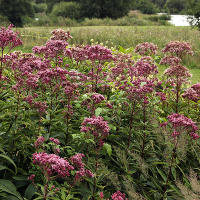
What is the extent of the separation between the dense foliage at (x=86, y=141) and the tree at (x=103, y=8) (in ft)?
151

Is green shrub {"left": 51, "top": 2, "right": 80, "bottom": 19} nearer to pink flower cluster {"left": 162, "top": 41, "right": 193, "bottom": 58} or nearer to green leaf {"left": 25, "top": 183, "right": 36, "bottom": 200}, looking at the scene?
pink flower cluster {"left": 162, "top": 41, "right": 193, "bottom": 58}

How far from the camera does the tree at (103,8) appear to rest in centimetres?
4772

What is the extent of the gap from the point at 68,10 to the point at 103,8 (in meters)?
6.25

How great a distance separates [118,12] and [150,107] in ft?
159

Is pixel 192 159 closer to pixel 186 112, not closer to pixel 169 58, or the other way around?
pixel 186 112

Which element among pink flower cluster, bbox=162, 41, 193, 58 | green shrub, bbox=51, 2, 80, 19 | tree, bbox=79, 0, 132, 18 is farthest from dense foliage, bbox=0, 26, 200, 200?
tree, bbox=79, 0, 132, 18

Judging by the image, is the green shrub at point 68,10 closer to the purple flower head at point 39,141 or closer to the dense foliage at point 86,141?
the dense foliage at point 86,141

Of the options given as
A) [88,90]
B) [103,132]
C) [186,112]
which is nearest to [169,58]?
[186,112]

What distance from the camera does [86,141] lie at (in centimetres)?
260

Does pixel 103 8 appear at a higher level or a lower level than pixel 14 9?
higher

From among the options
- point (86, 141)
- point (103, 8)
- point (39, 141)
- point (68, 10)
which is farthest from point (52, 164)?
point (103, 8)

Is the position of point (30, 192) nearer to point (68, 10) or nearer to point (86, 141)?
point (86, 141)

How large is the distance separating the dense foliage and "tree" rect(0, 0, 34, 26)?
3424cm

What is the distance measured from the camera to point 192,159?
3.75 metres
